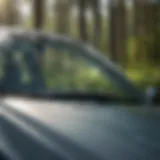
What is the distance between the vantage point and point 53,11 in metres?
11.1

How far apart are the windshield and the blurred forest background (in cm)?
582

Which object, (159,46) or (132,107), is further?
(159,46)

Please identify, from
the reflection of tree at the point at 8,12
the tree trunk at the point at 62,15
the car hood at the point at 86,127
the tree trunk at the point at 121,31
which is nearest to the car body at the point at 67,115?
the car hood at the point at 86,127

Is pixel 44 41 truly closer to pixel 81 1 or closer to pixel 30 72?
pixel 30 72

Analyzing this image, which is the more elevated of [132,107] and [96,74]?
[96,74]

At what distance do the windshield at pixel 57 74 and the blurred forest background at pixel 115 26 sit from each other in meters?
5.82

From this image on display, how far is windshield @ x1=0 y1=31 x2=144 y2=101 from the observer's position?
12.7ft

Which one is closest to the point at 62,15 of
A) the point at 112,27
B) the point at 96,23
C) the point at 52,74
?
the point at 96,23

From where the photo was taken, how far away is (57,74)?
4.54m

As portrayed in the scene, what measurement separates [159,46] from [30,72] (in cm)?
694

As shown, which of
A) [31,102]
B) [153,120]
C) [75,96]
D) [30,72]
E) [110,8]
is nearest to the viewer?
[153,120]

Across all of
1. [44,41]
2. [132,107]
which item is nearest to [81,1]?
[44,41]

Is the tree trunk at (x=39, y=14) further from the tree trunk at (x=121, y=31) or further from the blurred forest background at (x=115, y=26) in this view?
the tree trunk at (x=121, y=31)

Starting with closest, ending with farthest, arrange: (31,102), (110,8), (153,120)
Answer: (153,120) < (31,102) < (110,8)
